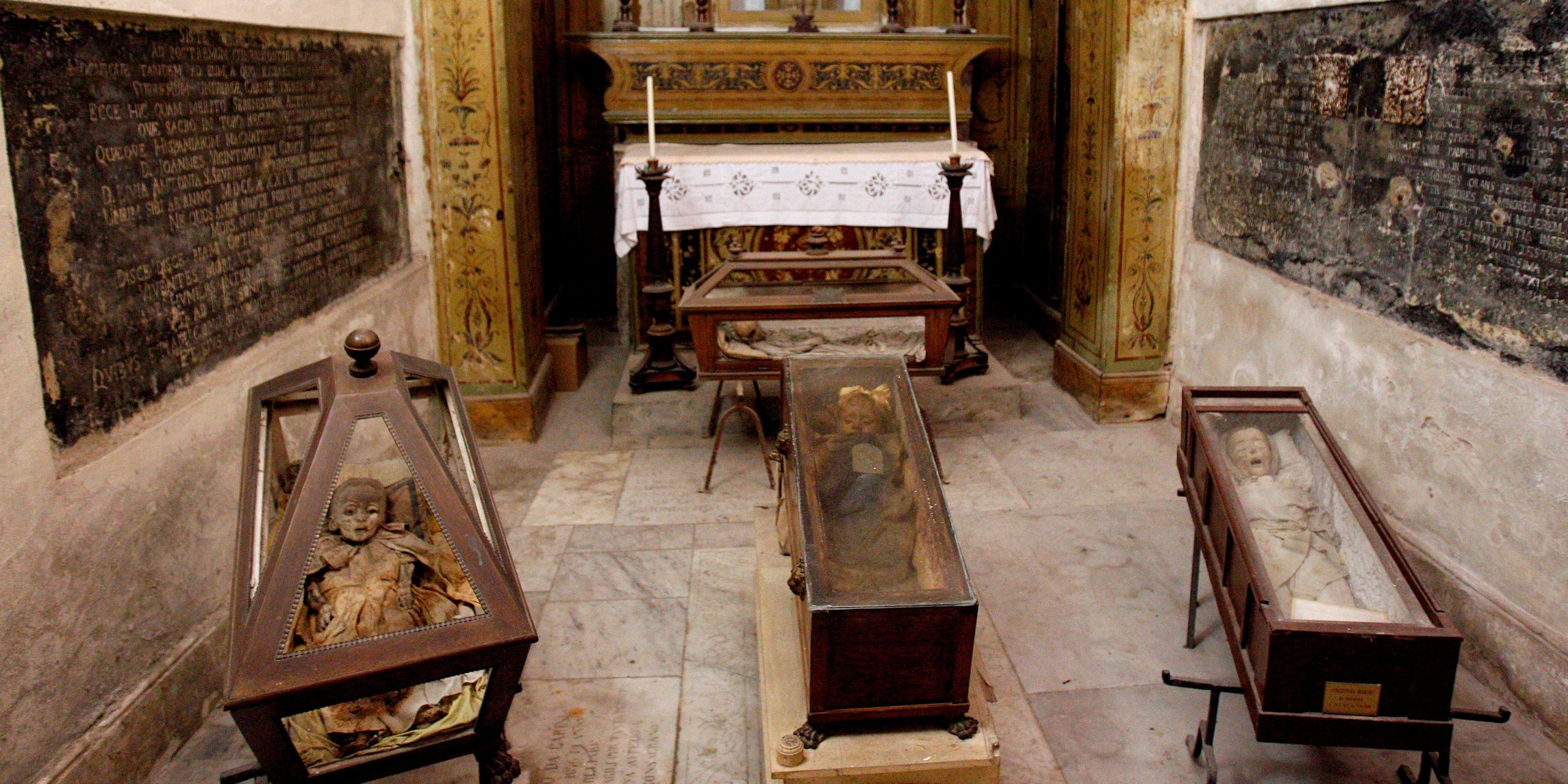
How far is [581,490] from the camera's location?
5137mm

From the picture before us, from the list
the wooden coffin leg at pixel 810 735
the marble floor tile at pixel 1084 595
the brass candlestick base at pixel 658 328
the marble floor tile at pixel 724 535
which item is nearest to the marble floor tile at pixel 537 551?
the marble floor tile at pixel 724 535

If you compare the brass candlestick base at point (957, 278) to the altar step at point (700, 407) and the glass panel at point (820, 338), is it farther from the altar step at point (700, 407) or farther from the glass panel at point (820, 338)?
the glass panel at point (820, 338)

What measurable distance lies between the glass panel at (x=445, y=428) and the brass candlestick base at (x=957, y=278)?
2.93 metres

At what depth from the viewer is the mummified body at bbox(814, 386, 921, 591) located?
2953mm

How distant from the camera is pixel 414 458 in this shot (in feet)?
8.84

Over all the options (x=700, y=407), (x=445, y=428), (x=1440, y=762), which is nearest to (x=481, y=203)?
(x=700, y=407)

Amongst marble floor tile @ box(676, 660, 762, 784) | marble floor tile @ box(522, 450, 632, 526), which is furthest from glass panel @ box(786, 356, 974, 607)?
marble floor tile @ box(522, 450, 632, 526)

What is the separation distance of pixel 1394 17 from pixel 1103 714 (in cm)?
248

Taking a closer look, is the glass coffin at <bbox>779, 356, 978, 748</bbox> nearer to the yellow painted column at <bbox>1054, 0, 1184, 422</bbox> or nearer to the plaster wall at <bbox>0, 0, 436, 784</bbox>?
the plaster wall at <bbox>0, 0, 436, 784</bbox>

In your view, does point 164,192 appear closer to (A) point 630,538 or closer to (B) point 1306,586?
(A) point 630,538

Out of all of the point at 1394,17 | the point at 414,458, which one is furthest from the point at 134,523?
the point at 1394,17

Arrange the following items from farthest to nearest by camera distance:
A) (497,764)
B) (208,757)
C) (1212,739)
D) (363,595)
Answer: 1. (208,757)
2. (1212,739)
3. (497,764)
4. (363,595)

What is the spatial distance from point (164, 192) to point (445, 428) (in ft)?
3.50

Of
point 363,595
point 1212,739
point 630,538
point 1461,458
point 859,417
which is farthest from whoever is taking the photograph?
point 630,538
